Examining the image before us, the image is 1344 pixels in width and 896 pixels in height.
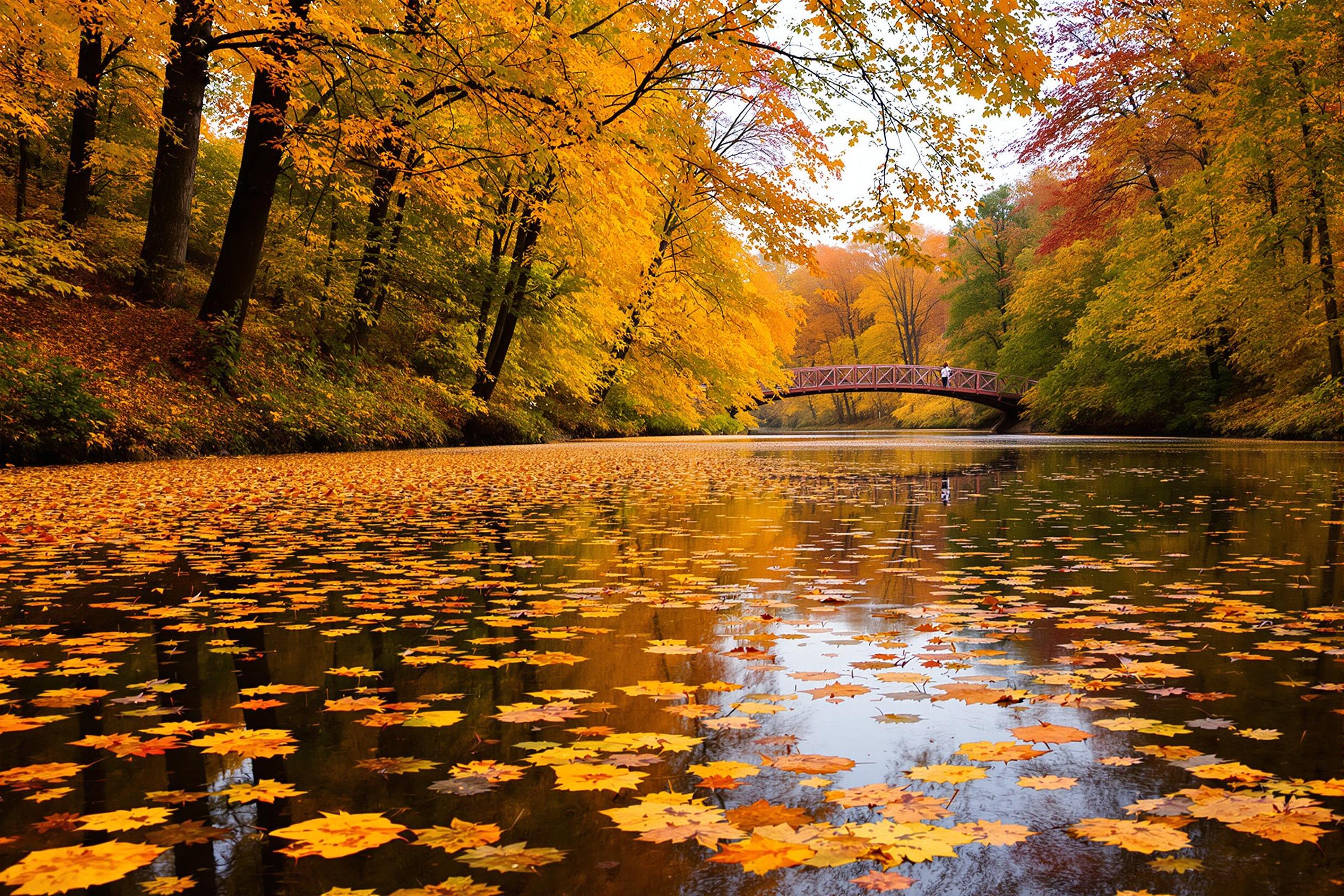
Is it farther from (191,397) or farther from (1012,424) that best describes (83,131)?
(1012,424)

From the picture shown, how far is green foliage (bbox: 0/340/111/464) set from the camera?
949 cm

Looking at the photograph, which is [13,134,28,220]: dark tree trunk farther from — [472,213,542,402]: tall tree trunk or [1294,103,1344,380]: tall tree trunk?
[1294,103,1344,380]: tall tree trunk

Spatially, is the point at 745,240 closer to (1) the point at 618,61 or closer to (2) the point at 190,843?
(1) the point at 618,61

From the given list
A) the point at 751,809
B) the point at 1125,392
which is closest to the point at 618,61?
the point at 751,809

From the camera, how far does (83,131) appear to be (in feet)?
47.6

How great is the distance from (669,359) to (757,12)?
22.0 m

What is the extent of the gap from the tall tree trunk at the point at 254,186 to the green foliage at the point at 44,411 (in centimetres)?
290

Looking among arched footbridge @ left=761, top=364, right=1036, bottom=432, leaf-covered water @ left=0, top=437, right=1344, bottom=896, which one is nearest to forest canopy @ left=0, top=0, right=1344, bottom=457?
leaf-covered water @ left=0, top=437, right=1344, bottom=896

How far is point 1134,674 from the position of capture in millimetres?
2496

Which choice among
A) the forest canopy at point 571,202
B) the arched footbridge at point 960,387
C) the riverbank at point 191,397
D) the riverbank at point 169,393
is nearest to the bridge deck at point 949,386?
the arched footbridge at point 960,387

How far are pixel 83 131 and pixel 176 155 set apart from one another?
10.1 ft

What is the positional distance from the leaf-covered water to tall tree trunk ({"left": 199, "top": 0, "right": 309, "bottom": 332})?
7.88 metres

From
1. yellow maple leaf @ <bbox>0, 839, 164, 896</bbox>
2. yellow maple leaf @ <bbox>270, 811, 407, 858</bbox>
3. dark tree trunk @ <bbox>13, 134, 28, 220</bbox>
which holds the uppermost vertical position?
dark tree trunk @ <bbox>13, 134, 28, 220</bbox>

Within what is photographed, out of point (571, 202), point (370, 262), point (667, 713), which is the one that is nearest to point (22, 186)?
point (370, 262)
